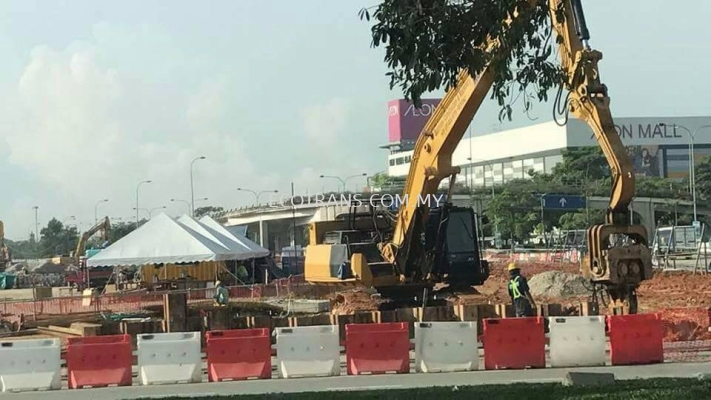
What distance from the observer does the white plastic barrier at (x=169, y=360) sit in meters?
16.1

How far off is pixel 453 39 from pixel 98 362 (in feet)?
31.3

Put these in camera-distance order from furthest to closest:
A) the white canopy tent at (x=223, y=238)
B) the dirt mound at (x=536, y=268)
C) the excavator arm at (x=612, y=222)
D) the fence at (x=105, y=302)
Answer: the dirt mound at (x=536, y=268) < the white canopy tent at (x=223, y=238) < the fence at (x=105, y=302) < the excavator arm at (x=612, y=222)

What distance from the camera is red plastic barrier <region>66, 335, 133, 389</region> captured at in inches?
631

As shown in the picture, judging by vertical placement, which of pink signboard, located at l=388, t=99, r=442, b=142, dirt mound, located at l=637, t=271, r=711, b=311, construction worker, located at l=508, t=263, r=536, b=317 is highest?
pink signboard, located at l=388, t=99, r=442, b=142

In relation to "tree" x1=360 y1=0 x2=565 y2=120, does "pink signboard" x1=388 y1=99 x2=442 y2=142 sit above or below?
above

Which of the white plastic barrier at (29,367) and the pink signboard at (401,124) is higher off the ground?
the pink signboard at (401,124)

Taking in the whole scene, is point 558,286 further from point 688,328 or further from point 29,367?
point 29,367

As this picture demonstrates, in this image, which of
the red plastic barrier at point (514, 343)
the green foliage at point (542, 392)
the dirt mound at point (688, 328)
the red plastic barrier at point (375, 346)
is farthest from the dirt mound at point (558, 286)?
the green foliage at point (542, 392)

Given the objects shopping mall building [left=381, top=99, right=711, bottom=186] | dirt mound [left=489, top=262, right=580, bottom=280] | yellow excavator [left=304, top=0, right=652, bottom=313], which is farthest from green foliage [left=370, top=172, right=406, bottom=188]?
yellow excavator [left=304, top=0, right=652, bottom=313]

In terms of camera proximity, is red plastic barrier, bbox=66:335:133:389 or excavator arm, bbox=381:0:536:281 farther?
excavator arm, bbox=381:0:536:281

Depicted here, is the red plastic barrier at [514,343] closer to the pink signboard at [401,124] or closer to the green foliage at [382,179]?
the green foliage at [382,179]

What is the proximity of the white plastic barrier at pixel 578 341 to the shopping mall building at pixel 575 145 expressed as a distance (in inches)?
4686

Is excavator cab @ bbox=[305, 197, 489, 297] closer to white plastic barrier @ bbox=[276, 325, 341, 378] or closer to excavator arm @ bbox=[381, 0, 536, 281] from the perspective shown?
excavator arm @ bbox=[381, 0, 536, 281]

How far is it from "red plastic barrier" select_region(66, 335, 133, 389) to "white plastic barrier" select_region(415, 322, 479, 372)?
4.82 meters
